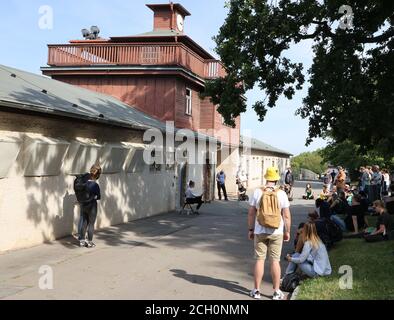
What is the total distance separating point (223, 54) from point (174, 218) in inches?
238

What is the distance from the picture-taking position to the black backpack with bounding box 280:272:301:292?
24.0 ft

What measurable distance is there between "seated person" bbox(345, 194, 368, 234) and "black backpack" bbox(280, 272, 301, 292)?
541cm

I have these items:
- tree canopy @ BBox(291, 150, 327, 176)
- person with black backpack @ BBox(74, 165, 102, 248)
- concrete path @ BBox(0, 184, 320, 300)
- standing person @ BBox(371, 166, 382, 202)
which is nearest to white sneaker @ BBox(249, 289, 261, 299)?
concrete path @ BBox(0, 184, 320, 300)

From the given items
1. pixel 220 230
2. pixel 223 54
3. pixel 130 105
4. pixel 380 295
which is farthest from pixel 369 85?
pixel 130 105

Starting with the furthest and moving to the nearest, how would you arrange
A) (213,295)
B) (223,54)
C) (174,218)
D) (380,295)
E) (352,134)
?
(174,218) < (223,54) < (352,134) < (213,295) < (380,295)

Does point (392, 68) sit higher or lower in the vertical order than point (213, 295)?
higher

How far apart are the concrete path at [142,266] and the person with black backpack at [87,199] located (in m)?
0.34

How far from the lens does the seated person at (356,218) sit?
1233 cm

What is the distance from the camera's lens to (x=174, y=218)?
16953 millimetres

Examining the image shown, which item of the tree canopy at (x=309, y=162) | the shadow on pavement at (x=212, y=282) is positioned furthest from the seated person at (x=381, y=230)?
the tree canopy at (x=309, y=162)

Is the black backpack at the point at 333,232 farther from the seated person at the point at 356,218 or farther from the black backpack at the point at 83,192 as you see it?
the black backpack at the point at 83,192

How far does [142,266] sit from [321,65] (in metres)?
7.59

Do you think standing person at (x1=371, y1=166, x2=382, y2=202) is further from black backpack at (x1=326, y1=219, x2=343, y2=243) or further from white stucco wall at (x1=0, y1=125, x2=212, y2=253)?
white stucco wall at (x1=0, y1=125, x2=212, y2=253)

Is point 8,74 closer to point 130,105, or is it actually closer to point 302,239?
point 130,105
